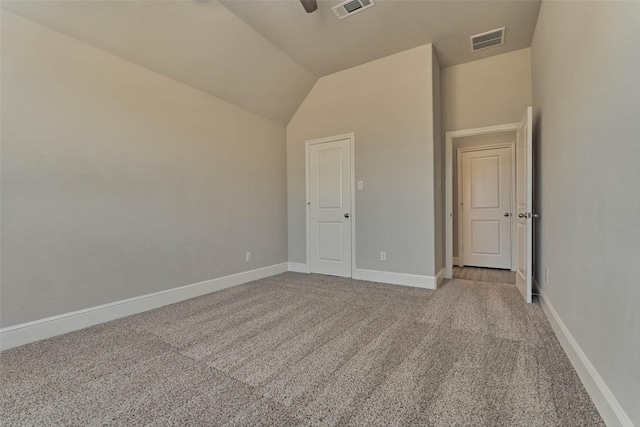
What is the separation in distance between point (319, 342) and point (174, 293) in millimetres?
1816

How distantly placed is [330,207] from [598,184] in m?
3.09

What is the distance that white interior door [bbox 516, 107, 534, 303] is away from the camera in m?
2.78

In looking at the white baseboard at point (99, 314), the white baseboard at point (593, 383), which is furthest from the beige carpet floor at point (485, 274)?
the white baseboard at point (99, 314)

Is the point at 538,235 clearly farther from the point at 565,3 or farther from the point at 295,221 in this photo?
the point at 295,221

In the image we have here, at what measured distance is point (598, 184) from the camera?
142cm

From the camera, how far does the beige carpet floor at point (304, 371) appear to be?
1337mm

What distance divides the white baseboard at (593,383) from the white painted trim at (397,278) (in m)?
1.36

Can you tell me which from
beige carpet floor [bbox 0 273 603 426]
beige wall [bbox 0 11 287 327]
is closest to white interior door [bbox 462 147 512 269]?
beige carpet floor [bbox 0 273 603 426]

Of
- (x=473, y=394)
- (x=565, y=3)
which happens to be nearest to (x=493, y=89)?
(x=565, y=3)

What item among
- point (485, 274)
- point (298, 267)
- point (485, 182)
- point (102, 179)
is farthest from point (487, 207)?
point (102, 179)

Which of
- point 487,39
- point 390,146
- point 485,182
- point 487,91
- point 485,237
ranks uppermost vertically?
point 487,39

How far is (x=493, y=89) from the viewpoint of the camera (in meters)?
3.65

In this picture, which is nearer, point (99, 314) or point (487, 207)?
point (99, 314)

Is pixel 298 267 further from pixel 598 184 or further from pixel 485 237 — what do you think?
pixel 598 184
